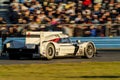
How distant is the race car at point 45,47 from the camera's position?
Result: 18656mm

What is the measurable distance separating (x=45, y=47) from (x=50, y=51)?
36cm

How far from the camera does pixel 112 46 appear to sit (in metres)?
26.1

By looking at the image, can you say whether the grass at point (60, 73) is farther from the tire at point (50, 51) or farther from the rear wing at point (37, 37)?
the rear wing at point (37, 37)

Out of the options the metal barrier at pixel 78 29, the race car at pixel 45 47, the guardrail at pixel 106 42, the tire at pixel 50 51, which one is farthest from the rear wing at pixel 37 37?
the guardrail at pixel 106 42

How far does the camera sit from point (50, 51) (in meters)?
18.9

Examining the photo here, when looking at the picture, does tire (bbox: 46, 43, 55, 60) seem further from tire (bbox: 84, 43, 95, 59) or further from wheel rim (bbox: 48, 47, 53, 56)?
tire (bbox: 84, 43, 95, 59)

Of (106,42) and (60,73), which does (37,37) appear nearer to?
(60,73)

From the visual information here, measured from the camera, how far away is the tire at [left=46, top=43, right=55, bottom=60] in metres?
18.7

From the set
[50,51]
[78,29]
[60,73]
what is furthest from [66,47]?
[60,73]

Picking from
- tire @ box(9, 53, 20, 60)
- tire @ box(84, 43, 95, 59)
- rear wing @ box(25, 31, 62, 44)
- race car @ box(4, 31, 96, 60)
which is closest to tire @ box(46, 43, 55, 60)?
race car @ box(4, 31, 96, 60)

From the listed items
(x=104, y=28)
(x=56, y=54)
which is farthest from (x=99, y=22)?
(x=56, y=54)

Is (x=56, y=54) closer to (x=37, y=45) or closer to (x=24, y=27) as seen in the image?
(x=37, y=45)

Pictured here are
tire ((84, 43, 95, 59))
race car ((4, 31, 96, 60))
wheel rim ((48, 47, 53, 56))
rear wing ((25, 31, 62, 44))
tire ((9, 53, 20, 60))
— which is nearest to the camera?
race car ((4, 31, 96, 60))

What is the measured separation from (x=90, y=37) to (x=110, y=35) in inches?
42.5
